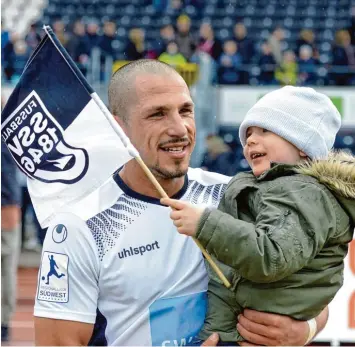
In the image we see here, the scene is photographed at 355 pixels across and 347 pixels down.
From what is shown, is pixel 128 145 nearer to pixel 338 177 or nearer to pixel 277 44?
pixel 338 177

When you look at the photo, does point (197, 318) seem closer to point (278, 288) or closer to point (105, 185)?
point (278, 288)

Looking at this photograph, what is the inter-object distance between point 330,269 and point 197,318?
1.41 feet

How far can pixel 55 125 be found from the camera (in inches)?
127

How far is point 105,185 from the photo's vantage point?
10.7 feet

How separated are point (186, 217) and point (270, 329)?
414 millimetres

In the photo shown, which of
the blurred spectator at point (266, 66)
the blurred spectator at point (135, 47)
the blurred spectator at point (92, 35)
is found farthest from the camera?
the blurred spectator at point (92, 35)

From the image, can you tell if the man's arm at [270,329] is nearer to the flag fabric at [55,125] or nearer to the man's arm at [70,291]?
the man's arm at [70,291]

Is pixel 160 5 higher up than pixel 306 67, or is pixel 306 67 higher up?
pixel 160 5

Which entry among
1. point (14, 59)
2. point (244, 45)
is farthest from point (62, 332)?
point (244, 45)

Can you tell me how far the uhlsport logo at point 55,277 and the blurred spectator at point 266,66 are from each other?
1325 cm

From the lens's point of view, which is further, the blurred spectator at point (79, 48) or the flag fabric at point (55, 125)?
the blurred spectator at point (79, 48)

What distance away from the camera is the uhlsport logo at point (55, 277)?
3039 mm

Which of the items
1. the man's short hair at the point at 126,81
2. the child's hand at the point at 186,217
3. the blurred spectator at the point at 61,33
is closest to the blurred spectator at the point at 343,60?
the blurred spectator at the point at 61,33

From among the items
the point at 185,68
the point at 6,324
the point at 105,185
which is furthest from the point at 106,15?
the point at 105,185
